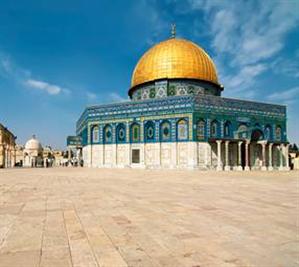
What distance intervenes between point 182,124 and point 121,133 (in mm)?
7712

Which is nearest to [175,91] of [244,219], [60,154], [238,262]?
[244,219]

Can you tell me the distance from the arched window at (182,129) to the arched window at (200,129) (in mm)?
1239

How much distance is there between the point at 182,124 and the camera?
32281 millimetres

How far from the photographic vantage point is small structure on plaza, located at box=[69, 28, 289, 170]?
105ft

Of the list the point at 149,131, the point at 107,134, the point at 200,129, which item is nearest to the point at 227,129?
the point at 200,129

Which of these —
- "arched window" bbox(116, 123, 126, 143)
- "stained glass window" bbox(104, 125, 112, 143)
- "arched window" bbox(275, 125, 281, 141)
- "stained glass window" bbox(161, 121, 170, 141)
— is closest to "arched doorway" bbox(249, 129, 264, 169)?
"arched window" bbox(275, 125, 281, 141)

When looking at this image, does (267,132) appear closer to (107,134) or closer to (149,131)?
(149,131)

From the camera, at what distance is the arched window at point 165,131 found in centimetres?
3294

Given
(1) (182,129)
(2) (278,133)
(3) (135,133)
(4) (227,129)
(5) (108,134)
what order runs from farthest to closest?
(2) (278,133) < (5) (108,134) < (3) (135,133) < (4) (227,129) < (1) (182,129)

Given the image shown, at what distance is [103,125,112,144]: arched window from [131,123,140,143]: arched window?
10.1ft

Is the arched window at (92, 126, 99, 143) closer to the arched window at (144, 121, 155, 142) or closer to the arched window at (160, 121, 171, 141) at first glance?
the arched window at (144, 121, 155, 142)

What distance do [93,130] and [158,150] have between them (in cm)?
943

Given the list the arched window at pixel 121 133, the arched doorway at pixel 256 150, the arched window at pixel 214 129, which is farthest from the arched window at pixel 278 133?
the arched window at pixel 121 133

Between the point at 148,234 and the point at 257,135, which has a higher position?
the point at 257,135
